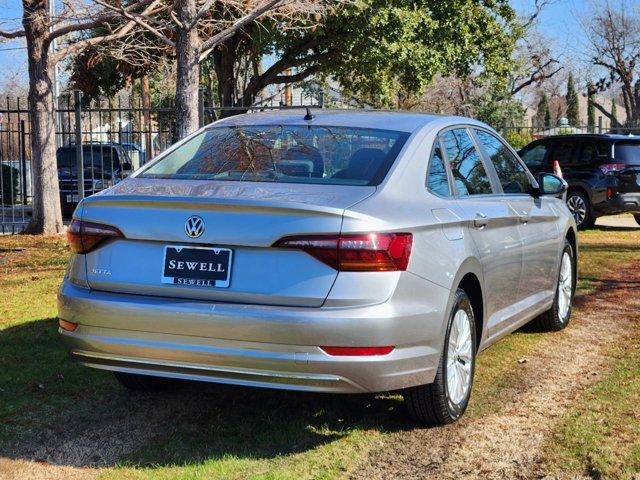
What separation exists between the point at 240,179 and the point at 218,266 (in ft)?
2.22

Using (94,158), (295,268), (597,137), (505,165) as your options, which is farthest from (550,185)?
(94,158)

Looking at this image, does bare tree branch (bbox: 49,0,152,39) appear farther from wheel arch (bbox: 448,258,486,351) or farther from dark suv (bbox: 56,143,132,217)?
wheel arch (bbox: 448,258,486,351)

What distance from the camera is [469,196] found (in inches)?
207

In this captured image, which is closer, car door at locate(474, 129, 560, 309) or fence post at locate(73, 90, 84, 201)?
car door at locate(474, 129, 560, 309)

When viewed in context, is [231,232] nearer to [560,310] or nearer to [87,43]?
[560,310]

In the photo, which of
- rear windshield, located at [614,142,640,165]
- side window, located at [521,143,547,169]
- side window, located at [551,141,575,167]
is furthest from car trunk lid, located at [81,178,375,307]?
side window, located at [521,143,547,169]

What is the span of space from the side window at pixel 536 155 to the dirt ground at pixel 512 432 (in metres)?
10.3

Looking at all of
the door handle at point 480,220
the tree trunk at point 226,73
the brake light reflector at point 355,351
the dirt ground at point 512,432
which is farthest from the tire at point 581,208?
the tree trunk at point 226,73

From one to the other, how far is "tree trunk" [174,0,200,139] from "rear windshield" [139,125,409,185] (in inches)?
303

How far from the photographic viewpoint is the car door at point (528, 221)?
600 centimetres

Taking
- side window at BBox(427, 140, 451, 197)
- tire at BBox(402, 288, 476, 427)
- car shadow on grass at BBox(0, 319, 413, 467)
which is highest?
side window at BBox(427, 140, 451, 197)

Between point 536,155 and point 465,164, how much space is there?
39.7ft

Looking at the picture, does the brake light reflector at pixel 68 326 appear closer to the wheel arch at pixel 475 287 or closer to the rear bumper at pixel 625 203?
the wheel arch at pixel 475 287

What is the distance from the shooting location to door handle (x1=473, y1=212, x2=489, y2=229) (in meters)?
5.07
